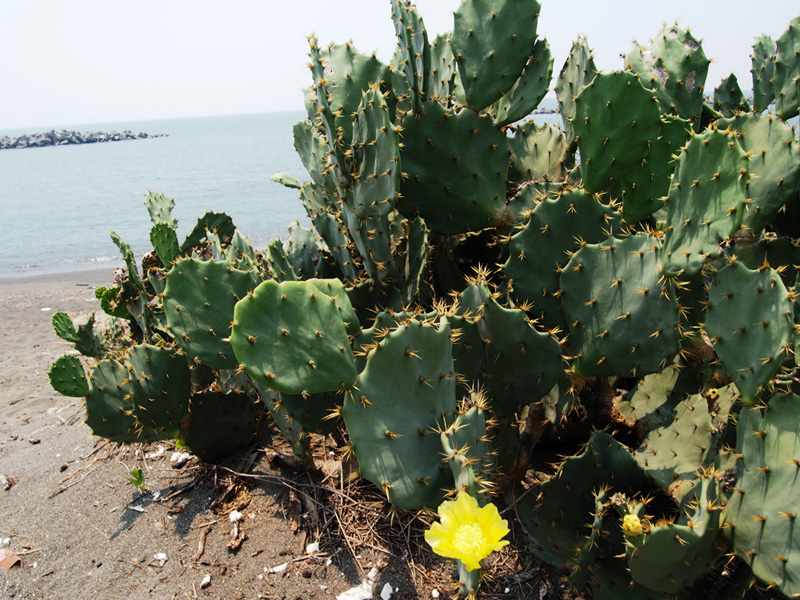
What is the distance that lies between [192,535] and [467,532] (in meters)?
1.32

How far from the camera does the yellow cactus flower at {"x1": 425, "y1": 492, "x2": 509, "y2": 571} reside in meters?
1.16

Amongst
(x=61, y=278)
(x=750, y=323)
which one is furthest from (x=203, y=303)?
(x=61, y=278)

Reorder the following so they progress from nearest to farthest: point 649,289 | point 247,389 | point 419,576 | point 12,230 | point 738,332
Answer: point 738,332, point 649,289, point 419,576, point 247,389, point 12,230

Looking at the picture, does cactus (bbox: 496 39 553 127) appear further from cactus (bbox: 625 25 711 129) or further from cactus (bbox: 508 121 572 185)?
cactus (bbox: 625 25 711 129)

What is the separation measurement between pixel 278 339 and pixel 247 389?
1.00 meters

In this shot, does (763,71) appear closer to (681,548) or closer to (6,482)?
(681,548)

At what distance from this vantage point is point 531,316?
1.90 meters

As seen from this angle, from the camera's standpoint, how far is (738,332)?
144cm

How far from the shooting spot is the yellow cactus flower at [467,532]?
1157 millimetres

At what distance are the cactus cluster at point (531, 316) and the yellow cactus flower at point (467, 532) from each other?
56 millimetres

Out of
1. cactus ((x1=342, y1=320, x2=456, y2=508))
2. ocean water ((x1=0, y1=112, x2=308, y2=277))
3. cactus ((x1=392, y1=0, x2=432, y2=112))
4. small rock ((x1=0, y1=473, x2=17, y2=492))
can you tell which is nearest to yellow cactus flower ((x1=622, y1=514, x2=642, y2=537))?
cactus ((x1=342, y1=320, x2=456, y2=508))

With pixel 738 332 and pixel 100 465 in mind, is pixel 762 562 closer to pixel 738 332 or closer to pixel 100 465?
pixel 738 332

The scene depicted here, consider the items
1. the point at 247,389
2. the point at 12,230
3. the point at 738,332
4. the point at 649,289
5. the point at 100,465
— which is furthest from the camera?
the point at 12,230

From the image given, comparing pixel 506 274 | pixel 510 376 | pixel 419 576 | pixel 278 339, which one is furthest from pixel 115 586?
pixel 506 274
